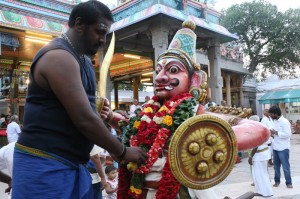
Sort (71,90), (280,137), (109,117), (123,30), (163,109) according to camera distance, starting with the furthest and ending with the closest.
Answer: (123,30)
(280,137)
(109,117)
(163,109)
(71,90)

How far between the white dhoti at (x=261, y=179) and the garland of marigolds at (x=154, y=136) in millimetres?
4362

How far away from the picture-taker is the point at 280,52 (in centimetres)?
2581

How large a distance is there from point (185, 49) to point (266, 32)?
25135mm

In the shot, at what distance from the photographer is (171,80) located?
228 centimetres

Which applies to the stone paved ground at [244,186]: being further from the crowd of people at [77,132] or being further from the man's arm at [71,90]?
the man's arm at [71,90]

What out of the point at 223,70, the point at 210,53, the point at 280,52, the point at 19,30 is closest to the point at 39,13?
the point at 19,30

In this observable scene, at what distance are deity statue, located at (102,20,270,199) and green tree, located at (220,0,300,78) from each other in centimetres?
2493

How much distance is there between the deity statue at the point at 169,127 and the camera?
1945mm


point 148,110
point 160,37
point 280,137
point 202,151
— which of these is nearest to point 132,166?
point 148,110

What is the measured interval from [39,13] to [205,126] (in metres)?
9.23

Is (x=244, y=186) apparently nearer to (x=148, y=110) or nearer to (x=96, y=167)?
(x=96, y=167)

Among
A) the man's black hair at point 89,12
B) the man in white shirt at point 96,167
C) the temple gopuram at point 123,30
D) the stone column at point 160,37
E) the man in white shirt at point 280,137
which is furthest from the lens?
the stone column at point 160,37

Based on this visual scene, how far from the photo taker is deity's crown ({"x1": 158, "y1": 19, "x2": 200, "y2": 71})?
7.70ft

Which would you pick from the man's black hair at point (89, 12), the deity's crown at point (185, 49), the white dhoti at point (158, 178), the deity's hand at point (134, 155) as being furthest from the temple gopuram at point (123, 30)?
the deity's hand at point (134, 155)
